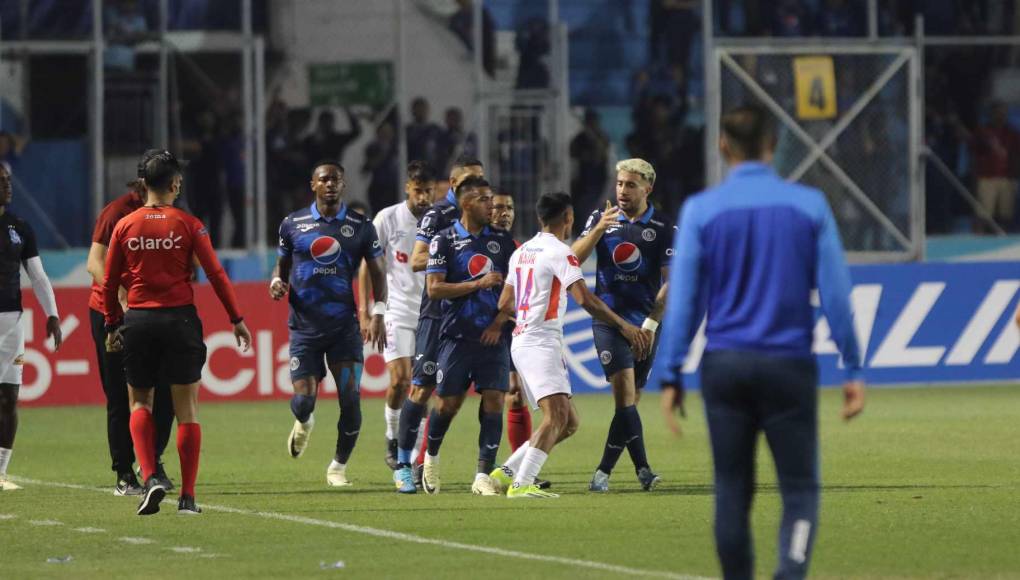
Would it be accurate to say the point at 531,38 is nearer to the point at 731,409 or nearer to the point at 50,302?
the point at 50,302

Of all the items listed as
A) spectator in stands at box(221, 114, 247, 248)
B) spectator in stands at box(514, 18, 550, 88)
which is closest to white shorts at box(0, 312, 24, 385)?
spectator in stands at box(221, 114, 247, 248)

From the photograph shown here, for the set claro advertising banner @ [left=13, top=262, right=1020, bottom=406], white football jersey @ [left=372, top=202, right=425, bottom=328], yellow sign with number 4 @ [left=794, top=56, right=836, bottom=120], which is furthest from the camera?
yellow sign with number 4 @ [left=794, top=56, right=836, bottom=120]

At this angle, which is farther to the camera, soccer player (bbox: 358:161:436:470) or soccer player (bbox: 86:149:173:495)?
soccer player (bbox: 358:161:436:470)

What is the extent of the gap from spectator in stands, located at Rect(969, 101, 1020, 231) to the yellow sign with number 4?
2.53m

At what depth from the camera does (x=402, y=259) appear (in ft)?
50.0

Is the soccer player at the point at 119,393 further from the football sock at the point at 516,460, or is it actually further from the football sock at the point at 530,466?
the football sock at the point at 530,466

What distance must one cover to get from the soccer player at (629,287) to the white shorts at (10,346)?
4.03 metres

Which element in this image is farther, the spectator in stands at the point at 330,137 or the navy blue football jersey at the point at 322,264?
the spectator in stands at the point at 330,137

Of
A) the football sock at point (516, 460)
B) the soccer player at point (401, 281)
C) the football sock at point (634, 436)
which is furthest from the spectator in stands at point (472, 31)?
the football sock at point (516, 460)

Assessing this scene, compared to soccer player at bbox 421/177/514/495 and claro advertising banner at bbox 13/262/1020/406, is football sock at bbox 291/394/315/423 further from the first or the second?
claro advertising banner at bbox 13/262/1020/406

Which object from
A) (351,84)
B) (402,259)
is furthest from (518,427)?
(351,84)

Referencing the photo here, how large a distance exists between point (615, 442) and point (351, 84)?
47.6ft

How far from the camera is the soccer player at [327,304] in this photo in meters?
14.0

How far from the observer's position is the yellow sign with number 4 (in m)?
27.2
